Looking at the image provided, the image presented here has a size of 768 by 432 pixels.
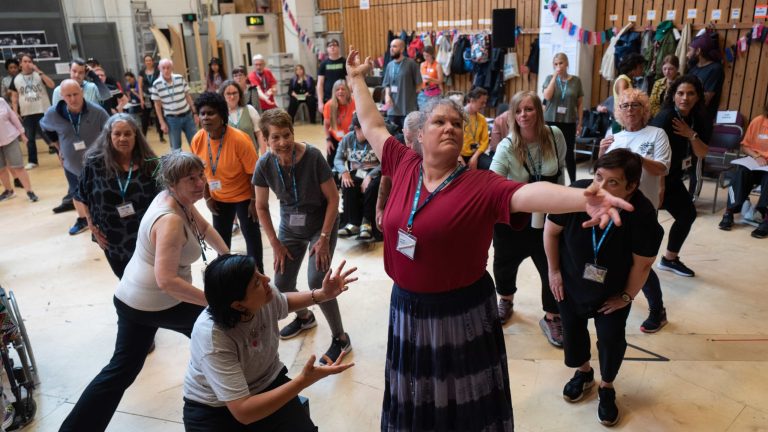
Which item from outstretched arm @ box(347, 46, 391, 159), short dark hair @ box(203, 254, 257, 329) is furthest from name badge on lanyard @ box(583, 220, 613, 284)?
short dark hair @ box(203, 254, 257, 329)

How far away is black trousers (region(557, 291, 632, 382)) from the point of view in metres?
2.57

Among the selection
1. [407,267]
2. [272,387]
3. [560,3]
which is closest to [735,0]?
[560,3]

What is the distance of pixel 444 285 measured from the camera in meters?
1.90

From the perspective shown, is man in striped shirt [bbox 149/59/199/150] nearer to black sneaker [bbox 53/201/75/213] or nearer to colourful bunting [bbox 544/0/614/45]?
black sneaker [bbox 53/201/75/213]

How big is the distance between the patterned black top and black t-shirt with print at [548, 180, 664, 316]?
227 cm

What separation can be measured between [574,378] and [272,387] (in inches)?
66.9

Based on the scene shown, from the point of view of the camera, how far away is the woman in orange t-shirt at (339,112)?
231 inches

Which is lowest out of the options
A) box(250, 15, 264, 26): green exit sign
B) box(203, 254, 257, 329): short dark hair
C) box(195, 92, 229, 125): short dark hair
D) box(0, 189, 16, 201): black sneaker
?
box(0, 189, 16, 201): black sneaker

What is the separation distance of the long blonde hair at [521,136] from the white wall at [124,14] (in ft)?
38.5

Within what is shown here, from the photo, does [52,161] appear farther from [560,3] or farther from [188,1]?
[560,3]

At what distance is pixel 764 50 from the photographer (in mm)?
6914

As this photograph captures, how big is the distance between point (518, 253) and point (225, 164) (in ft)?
6.88

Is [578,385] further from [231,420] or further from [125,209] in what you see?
[125,209]

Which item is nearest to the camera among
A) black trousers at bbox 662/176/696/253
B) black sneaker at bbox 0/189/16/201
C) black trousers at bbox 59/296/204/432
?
black trousers at bbox 59/296/204/432
